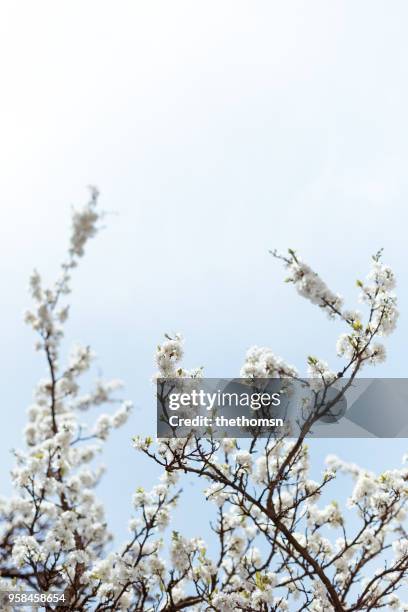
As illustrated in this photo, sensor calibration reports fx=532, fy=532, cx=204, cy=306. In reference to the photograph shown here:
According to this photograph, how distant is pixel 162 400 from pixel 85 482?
13.4 feet

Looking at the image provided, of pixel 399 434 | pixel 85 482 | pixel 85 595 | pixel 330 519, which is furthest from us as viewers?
pixel 85 482

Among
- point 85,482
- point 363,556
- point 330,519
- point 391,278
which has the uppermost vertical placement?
point 391,278

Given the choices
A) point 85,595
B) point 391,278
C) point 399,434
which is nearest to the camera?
point 391,278

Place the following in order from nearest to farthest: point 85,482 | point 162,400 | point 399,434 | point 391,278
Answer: point 162,400
point 391,278
point 399,434
point 85,482

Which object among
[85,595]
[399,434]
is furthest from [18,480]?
[399,434]

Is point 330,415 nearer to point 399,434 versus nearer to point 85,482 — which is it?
point 399,434

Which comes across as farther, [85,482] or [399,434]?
[85,482]

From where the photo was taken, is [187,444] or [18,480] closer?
[187,444]

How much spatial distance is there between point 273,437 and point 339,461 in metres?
1.42

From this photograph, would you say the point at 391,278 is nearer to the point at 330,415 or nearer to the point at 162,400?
the point at 330,415

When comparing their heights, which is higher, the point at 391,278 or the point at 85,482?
the point at 391,278

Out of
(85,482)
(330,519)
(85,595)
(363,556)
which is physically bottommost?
(85,595)

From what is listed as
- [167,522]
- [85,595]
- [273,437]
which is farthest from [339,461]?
[85,595]

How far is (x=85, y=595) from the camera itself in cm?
596
